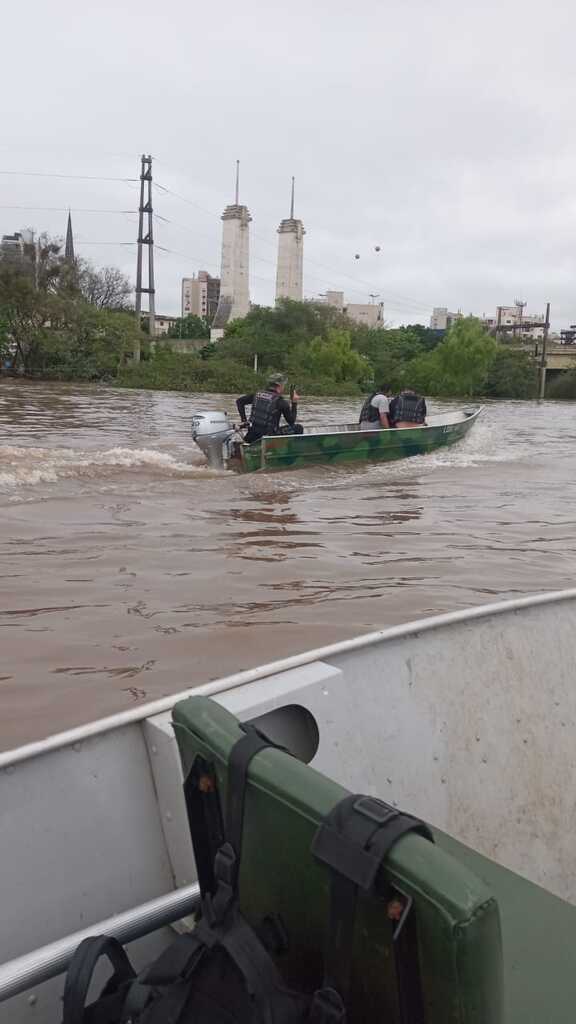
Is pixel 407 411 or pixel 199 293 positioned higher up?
pixel 199 293

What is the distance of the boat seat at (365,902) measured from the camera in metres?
1.09

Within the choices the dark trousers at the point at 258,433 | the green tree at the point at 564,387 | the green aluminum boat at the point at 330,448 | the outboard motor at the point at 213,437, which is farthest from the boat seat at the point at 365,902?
the green tree at the point at 564,387

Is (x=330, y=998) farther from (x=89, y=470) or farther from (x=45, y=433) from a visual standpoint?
(x=45, y=433)

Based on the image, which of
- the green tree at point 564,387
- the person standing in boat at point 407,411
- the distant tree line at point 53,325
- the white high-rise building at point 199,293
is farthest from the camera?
the white high-rise building at point 199,293

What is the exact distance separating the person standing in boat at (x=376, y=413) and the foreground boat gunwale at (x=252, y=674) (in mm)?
10695

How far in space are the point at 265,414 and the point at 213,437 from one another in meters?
0.85

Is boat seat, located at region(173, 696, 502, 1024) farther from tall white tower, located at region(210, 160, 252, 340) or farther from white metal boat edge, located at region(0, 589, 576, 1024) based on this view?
tall white tower, located at region(210, 160, 252, 340)

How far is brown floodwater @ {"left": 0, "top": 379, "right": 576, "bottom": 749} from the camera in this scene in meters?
4.09

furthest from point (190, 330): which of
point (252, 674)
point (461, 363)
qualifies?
point (252, 674)

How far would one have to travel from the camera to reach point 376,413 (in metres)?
13.6

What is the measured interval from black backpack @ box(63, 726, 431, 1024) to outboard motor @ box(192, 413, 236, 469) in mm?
9784

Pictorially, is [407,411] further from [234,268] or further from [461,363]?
[234,268]

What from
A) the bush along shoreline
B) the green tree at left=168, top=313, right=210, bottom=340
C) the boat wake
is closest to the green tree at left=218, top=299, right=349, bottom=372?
the bush along shoreline

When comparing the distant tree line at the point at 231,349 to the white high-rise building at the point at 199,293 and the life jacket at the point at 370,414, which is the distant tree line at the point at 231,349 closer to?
the life jacket at the point at 370,414
